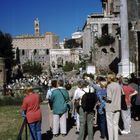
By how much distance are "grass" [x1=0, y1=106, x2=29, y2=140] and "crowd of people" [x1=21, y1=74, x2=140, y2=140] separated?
2081mm

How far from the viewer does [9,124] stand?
18.6 metres

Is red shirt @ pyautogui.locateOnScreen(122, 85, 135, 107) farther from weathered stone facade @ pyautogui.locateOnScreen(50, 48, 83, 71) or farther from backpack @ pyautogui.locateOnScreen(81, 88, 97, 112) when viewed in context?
weathered stone facade @ pyautogui.locateOnScreen(50, 48, 83, 71)

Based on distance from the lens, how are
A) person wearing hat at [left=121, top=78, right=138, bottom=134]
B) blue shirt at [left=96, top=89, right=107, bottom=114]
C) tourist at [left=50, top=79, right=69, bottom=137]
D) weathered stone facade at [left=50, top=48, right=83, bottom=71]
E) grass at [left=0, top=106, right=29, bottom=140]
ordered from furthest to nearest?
weathered stone facade at [left=50, top=48, right=83, bottom=71]
grass at [left=0, top=106, right=29, bottom=140]
person wearing hat at [left=121, top=78, right=138, bottom=134]
tourist at [left=50, top=79, right=69, bottom=137]
blue shirt at [left=96, top=89, right=107, bottom=114]

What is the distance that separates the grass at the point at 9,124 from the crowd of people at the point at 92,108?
2081mm

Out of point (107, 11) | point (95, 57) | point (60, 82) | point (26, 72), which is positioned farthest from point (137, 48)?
point (26, 72)

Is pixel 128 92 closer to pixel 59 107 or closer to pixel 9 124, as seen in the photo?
pixel 59 107

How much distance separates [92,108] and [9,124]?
730 centimetres

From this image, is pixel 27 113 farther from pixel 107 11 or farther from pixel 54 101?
pixel 107 11

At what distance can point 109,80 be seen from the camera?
1212cm

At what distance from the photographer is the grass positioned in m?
15.7

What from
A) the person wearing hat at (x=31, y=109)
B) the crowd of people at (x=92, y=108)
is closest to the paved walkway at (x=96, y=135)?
the crowd of people at (x=92, y=108)

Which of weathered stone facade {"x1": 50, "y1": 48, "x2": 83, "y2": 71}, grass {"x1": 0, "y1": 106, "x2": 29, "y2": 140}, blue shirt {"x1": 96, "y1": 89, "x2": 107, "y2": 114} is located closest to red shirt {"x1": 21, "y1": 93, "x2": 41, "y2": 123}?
blue shirt {"x1": 96, "y1": 89, "x2": 107, "y2": 114}

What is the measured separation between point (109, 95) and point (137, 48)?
24.8 meters

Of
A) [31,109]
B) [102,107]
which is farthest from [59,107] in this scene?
[31,109]
